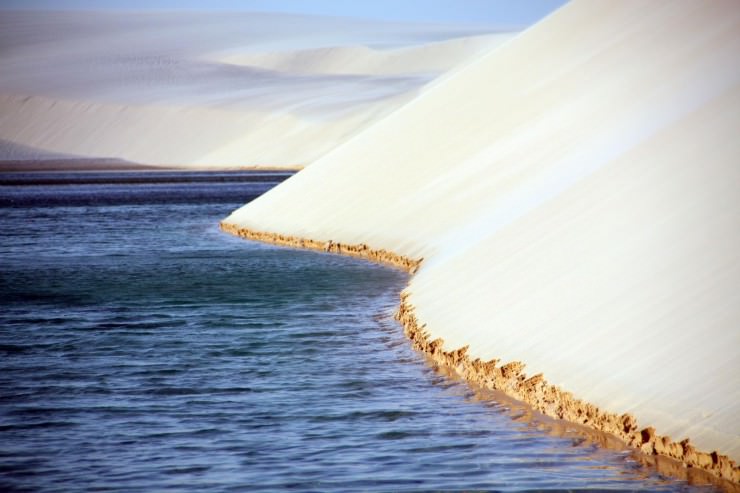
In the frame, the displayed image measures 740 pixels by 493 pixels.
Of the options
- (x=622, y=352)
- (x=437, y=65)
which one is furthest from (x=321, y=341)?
(x=437, y=65)

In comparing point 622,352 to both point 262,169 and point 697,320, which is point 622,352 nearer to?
point 697,320

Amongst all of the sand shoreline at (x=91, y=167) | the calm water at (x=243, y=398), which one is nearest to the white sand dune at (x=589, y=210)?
the calm water at (x=243, y=398)

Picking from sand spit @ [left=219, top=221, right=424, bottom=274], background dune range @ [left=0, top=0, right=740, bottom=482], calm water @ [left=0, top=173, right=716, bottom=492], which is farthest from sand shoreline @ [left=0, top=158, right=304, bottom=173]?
calm water @ [left=0, top=173, right=716, bottom=492]

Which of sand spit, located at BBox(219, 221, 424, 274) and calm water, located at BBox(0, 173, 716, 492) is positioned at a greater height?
sand spit, located at BBox(219, 221, 424, 274)

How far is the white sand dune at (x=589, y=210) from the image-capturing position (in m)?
10.1

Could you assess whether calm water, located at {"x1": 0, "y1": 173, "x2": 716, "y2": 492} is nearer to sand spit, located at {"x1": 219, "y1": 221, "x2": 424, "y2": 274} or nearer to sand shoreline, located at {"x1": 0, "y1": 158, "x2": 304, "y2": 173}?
sand spit, located at {"x1": 219, "y1": 221, "x2": 424, "y2": 274}

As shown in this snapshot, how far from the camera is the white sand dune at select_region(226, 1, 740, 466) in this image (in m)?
10.1

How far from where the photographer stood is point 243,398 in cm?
1197

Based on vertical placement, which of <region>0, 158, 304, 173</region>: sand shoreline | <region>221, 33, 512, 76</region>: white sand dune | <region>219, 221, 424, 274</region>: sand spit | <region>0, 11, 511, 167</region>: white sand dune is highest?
<region>221, 33, 512, 76</region>: white sand dune

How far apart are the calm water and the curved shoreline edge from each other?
197mm

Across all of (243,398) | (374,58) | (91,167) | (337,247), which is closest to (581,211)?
(243,398)

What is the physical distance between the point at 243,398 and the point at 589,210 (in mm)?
4792

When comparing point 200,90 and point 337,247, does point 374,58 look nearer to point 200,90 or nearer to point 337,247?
point 200,90

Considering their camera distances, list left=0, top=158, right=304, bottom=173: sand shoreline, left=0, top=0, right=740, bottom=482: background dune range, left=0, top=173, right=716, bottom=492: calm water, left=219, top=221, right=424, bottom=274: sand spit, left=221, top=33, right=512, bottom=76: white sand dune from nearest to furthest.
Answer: left=0, top=173, right=716, bottom=492: calm water → left=0, top=0, right=740, bottom=482: background dune range → left=219, top=221, right=424, bottom=274: sand spit → left=0, top=158, right=304, bottom=173: sand shoreline → left=221, top=33, right=512, bottom=76: white sand dune
